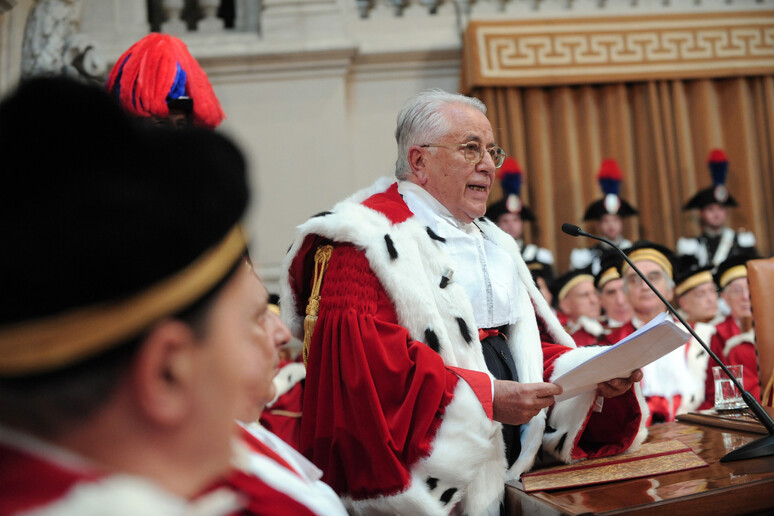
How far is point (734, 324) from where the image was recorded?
4566 mm

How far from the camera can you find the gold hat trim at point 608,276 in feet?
15.7

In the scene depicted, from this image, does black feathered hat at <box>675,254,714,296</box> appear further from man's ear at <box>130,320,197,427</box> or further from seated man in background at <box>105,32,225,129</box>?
man's ear at <box>130,320,197,427</box>

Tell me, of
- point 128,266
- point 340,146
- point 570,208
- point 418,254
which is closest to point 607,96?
point 570,208

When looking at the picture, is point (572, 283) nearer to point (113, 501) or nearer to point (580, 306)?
point (580, 306)

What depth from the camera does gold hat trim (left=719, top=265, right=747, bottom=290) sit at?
14.8 feet

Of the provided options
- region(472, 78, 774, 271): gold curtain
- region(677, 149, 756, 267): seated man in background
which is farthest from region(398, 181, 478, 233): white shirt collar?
region(677, 149, 756, 267): seated man in background

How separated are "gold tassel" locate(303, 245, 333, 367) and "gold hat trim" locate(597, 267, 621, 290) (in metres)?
3.03

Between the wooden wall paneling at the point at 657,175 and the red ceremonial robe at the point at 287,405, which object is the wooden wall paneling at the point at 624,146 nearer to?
the wooden wall paneling at the point at 657,175

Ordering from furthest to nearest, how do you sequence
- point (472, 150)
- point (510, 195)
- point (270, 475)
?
point (510, 195), point (472, 150), point (270, 475)

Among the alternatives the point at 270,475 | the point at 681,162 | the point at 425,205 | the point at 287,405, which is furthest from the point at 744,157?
the point at 270,475

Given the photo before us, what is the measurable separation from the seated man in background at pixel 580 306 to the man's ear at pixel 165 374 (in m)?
4.13

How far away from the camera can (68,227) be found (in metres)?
0.58

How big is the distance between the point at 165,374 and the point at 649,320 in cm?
394

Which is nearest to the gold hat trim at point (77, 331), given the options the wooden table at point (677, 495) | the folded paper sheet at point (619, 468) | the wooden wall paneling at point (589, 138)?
the wooden table at point (677, 495)
